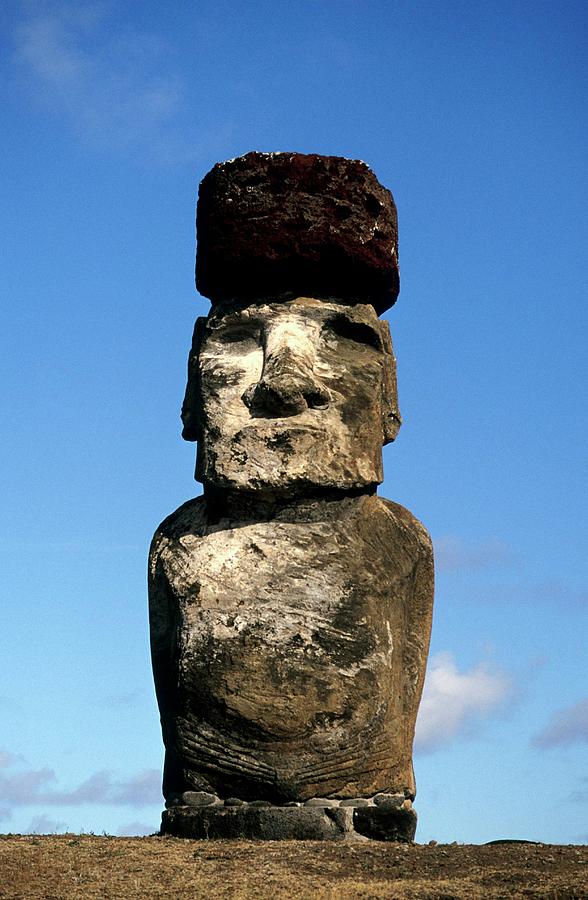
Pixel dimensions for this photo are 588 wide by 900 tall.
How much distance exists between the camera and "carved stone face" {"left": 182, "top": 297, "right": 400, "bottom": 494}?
10586 millimetres

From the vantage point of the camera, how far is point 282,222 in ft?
36.6

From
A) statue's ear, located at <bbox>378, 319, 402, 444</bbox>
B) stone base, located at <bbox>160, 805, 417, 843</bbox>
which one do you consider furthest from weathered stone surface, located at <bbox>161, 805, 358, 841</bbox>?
statue's ear, located at <bbox>378, 319, 402, 444</bbox>

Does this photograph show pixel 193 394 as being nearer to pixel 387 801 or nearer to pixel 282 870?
pixel 387 801

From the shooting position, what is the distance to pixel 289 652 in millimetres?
10203

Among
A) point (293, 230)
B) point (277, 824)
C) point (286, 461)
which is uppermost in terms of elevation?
point (293, 230)

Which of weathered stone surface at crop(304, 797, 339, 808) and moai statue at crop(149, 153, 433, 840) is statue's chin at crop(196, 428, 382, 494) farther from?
weathered stone surface at crop(304, 797, 339, 808)

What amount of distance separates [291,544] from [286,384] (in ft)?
3.67

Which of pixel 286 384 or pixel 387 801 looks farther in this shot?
pixel 286 384

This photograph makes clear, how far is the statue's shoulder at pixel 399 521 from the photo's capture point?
10914mm

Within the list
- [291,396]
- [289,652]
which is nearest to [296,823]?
[289,652]

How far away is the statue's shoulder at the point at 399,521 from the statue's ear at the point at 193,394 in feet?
4.52

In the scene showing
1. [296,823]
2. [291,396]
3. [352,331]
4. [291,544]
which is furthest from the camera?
[352,331]

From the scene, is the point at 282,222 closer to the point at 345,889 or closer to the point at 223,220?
the point at 223,220

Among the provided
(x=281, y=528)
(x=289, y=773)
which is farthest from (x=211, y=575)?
(x=289, y=773)
